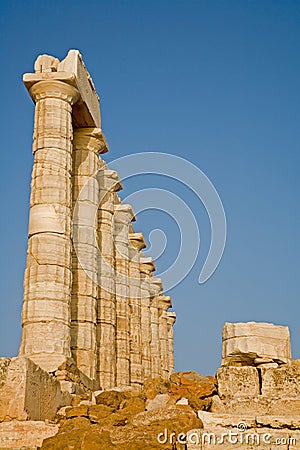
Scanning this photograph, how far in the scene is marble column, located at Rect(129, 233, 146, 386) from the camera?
2664 centimetres

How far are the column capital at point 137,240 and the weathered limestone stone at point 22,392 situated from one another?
59.3 ft

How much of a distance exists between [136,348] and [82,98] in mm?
12025

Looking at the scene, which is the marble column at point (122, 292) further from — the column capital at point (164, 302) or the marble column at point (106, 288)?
the column capital at point (164, 302)

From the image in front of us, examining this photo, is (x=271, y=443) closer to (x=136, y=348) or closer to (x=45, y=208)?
(x=45, y=208)

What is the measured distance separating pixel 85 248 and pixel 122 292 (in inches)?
243

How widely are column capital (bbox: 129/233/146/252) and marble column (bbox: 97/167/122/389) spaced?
6.98 m

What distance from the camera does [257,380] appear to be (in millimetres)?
11438

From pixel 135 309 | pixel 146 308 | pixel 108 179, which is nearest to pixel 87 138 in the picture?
pixel 108 179

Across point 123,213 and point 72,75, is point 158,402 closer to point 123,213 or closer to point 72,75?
point 72,75

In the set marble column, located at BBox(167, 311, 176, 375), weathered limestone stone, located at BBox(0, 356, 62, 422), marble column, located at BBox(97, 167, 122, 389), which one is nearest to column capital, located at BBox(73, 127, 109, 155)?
marble column, located at BBox(97, 167, 122, 389)

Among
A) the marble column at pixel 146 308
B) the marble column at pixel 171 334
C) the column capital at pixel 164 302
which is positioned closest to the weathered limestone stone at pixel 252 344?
the marble column at pixel 146 308

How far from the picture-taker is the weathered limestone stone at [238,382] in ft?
37.2

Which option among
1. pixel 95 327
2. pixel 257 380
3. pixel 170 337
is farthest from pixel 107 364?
pixel 170 337

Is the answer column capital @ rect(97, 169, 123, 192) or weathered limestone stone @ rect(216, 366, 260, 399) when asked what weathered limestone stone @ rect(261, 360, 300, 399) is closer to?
weathered limestone stone @ rect(216, 366, 260, 399)
